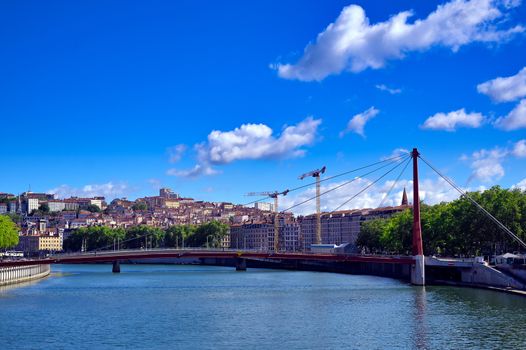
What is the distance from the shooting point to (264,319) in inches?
1481

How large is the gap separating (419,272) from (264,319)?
22.9m

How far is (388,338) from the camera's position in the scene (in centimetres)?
3148

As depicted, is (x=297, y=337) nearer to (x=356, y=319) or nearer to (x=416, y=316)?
(x=356, y=319)

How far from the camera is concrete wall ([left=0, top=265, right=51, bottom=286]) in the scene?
63625 millimetres

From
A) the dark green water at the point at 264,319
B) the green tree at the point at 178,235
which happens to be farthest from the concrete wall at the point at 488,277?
the green tree at the point at 178,235

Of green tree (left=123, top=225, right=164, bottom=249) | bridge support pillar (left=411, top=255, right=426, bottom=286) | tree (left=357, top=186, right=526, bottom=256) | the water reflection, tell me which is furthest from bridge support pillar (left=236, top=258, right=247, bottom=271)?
green tree (left=123, top=225, right=164, bottom=249)

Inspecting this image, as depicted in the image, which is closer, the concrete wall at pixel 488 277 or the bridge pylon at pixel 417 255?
the concrete wall at pixel 488 277

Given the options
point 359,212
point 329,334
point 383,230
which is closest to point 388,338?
point 329,334

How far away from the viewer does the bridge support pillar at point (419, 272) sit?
5734 cm

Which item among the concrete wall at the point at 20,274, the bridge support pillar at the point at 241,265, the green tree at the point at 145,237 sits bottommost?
the bridge support pillar at the point at 241,265

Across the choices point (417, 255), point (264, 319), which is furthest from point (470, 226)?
point (264, 319)

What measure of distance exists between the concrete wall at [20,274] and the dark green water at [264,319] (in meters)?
9.11

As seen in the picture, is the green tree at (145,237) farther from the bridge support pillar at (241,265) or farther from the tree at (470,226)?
the tree at (470,226)

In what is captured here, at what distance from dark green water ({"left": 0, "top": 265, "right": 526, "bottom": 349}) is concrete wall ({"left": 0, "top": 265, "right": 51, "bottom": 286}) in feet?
29.9
